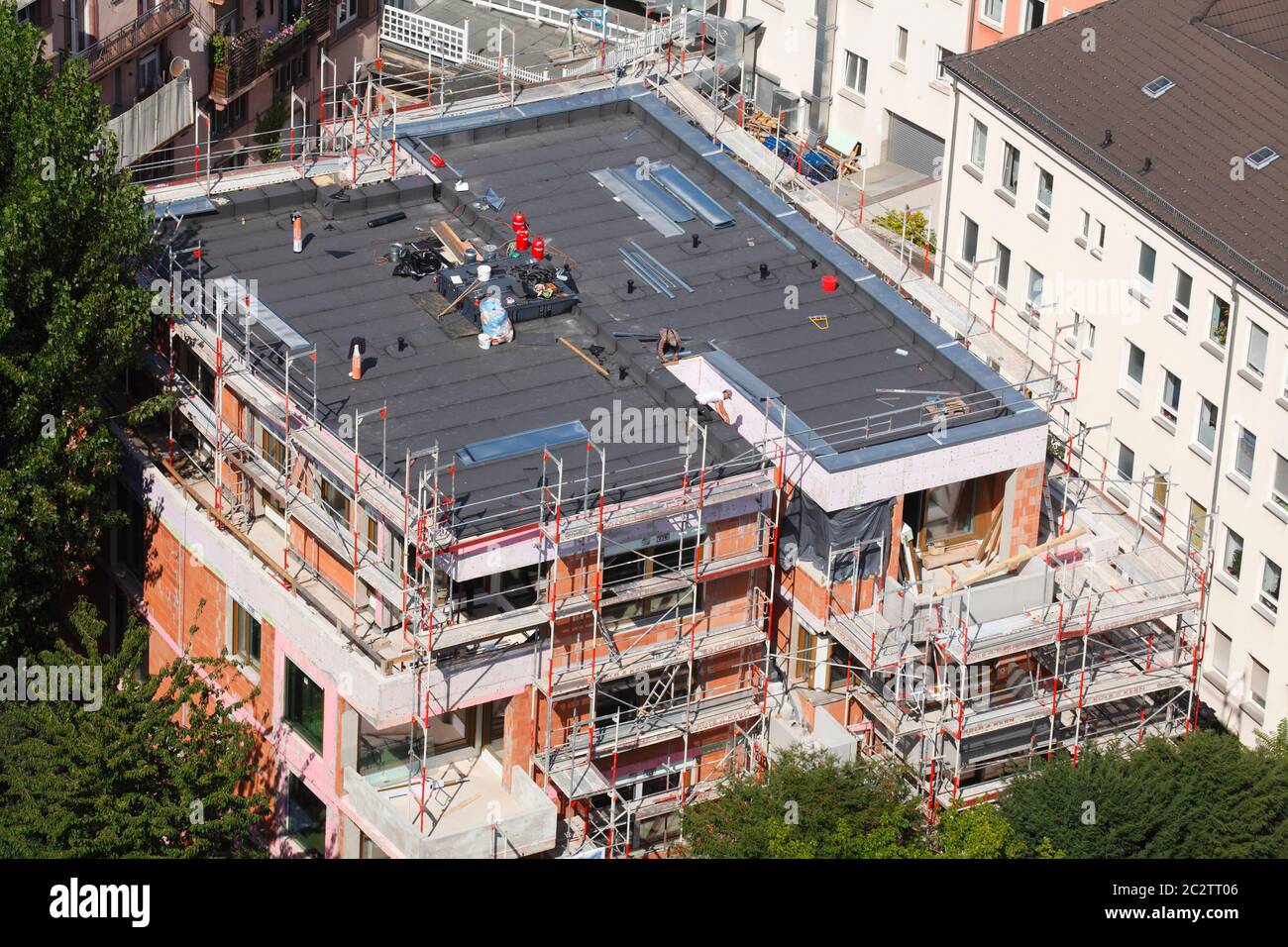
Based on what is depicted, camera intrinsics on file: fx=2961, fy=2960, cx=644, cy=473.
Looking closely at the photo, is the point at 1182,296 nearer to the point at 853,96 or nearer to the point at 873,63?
the point at 873,63

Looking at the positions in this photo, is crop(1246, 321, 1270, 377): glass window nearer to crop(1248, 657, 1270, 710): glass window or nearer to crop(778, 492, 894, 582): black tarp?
crop(1248, 657, 1270, 710): glass window

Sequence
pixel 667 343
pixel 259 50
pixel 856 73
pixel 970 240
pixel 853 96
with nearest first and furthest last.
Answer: pixel 667 343
pixel 970 240
pixel 259 50
pixel 856 73
pixel 853 96

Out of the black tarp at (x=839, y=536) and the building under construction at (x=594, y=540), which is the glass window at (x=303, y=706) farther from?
the black tarp at (x=839, y=536)

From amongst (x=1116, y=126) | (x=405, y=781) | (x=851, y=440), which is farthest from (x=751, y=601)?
(x=1116, y=126)

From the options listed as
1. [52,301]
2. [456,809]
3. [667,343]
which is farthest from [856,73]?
[456,809]

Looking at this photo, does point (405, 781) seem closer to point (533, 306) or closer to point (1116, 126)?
point (533, 306)
